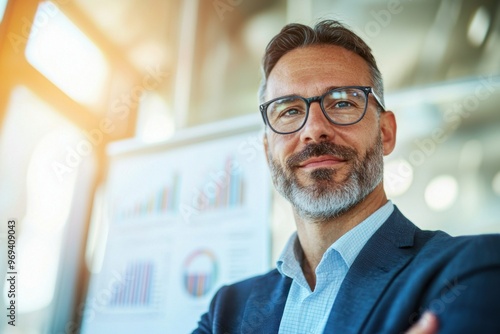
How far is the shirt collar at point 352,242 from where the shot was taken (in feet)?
2.86

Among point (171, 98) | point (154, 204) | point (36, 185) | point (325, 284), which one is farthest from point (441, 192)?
point (36, 185)

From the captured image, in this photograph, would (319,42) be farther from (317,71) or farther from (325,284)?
(325,284)

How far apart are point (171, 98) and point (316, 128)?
4.30ft

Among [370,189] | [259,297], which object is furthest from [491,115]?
[259,297]

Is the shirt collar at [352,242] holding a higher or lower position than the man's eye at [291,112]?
lower

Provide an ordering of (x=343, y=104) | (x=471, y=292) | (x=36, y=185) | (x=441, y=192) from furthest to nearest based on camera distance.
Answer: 1. (x=36, y=185)
2. (x=441, y=192)
3. (x=343, y=104)
4. (x=471, y=292)

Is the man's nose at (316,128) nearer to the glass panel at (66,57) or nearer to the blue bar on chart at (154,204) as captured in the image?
the blue bar on chart at (154,204)

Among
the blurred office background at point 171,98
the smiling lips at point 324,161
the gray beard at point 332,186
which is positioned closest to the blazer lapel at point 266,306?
the gray beard at point 332,186

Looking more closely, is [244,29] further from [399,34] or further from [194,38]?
[399,34]

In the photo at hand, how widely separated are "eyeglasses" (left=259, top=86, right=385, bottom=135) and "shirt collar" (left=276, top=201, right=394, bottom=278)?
228 millimetres

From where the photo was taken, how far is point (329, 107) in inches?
38.3

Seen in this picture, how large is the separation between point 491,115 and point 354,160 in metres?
0.91

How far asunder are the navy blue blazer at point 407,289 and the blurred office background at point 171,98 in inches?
25.0

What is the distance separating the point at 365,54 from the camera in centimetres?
109
